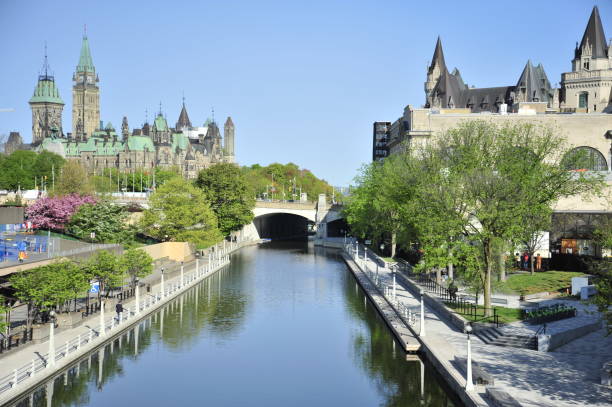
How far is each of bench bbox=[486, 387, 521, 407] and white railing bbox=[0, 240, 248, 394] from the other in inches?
692

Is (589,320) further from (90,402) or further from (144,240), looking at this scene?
(144,240)

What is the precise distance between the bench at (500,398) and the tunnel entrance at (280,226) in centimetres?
9756

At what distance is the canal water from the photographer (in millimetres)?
28047

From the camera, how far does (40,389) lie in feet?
88.8

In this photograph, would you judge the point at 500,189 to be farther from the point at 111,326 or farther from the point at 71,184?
the point at 71,184

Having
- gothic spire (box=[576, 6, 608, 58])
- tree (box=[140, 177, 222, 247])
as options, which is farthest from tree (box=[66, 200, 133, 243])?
gothic spire (box=[576, 6, 608, 58])

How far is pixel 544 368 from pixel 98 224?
54394 millimetres

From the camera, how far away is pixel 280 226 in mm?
143375

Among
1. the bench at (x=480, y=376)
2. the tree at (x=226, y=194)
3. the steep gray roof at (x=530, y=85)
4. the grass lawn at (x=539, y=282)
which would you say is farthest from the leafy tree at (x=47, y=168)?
the bench at (x=480, y=376)

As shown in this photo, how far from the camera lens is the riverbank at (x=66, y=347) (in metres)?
25.9

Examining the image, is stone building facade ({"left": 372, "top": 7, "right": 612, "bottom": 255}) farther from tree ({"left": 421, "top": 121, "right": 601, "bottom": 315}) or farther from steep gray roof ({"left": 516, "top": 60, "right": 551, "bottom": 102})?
tree ({"left": 421, "top": 121, "right": 601, "bottom": 315})

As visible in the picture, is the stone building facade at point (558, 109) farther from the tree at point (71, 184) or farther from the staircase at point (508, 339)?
the tree at point (71, 184)

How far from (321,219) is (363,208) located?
35.5 metres

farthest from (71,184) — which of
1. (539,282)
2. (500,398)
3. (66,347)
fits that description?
(500,398)
